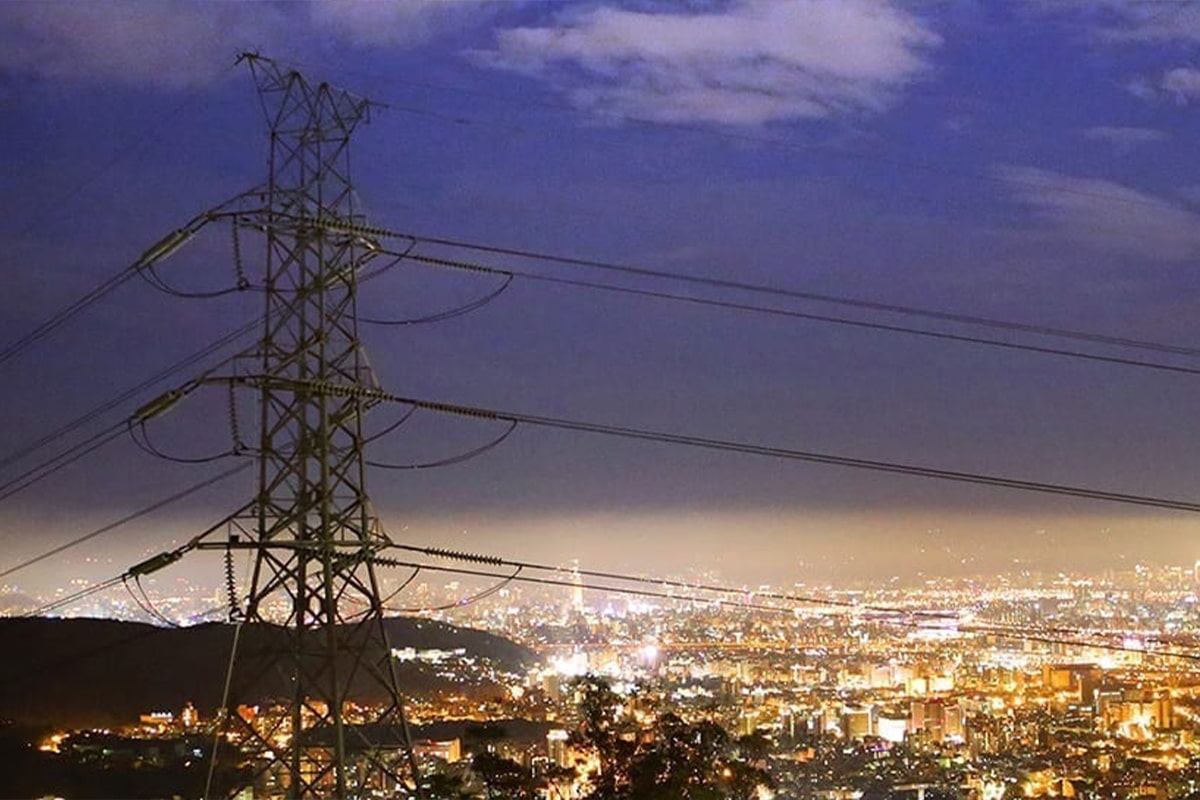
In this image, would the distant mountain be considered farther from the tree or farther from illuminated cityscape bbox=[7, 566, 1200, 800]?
the tree

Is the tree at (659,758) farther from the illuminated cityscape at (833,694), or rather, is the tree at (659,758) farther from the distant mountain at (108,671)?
the distant mountain at (108,671)

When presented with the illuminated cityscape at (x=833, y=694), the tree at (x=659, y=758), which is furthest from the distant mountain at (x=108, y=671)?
the tree at (x=659, y=758)

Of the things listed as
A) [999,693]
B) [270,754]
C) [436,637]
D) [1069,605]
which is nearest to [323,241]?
[270,754]

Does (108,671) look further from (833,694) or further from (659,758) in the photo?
(833,694)

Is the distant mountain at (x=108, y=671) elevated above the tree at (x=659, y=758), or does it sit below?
above

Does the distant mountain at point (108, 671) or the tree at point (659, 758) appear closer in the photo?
the tree at point (659, 758)

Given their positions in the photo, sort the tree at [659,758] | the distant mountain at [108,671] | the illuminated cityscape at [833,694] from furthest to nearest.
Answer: the distant mountain at [108,671] < the illuminated cityscape at [833,694] < the tree at [659,758]

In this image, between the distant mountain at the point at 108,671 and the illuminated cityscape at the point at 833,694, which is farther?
the distant mountain at the point at 108,671

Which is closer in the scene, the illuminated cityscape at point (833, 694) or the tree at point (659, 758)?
the tree at point (659, 758)

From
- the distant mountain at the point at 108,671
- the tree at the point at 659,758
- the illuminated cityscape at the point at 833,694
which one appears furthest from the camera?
the distant mountain at the point at 108,671
